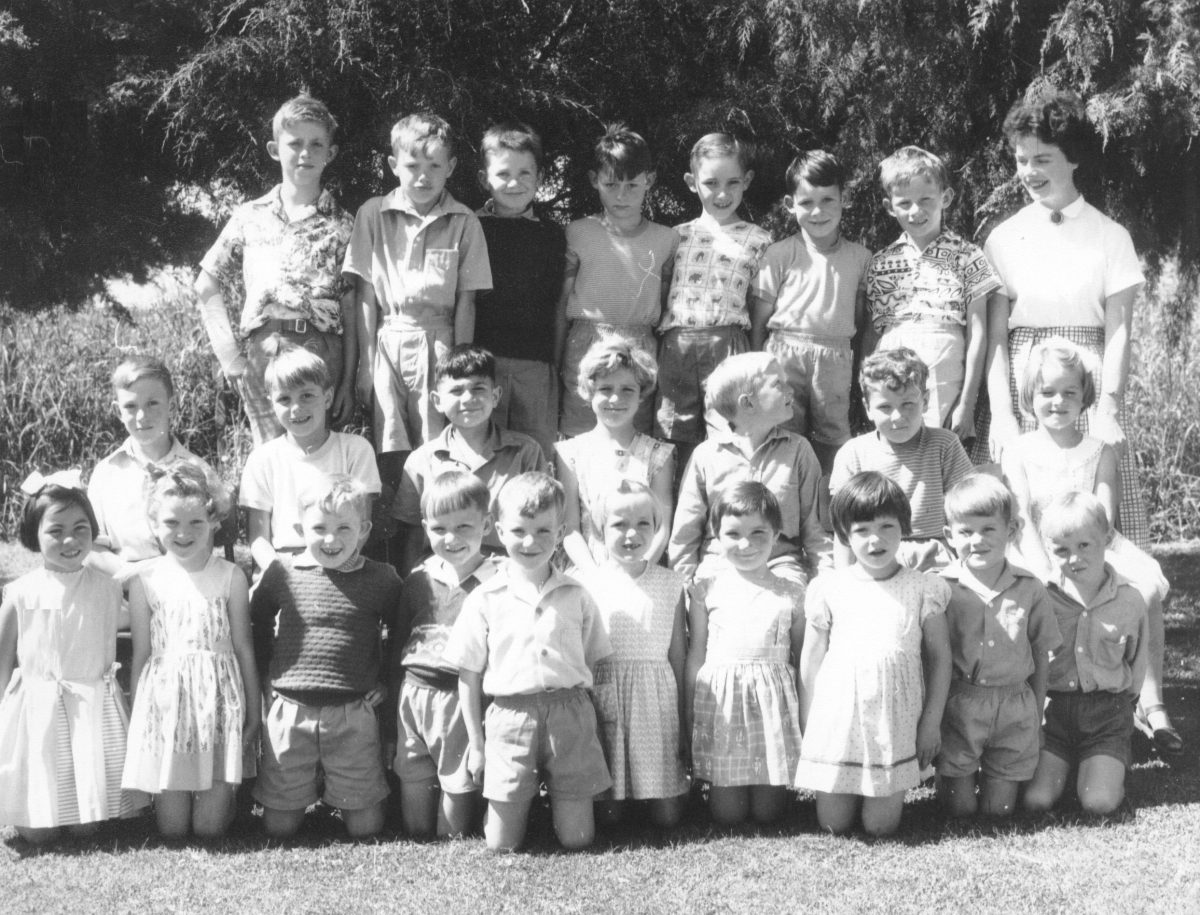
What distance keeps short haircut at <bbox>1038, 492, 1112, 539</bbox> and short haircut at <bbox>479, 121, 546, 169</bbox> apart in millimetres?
2209

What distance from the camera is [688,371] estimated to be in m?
5.23

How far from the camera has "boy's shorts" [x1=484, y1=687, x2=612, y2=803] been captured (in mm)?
4004

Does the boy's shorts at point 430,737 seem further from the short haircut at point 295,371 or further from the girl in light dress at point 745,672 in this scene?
the short haircut at point 295,371

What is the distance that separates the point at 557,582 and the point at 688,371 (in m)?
1.36

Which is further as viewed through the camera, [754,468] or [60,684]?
[754,468]

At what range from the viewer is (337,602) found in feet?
14.0

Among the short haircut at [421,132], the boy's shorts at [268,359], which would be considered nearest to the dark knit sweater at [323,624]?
the boy's shorts at [268,359]

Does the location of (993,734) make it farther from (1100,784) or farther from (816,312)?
(816,312)

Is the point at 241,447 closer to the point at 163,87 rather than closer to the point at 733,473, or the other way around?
the point at 163,87

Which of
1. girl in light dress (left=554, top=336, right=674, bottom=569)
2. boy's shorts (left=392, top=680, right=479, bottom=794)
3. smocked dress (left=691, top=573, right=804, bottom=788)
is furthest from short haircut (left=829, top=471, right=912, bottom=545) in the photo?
boy's shorts (left=392, top=680, right=479, bottom=794)

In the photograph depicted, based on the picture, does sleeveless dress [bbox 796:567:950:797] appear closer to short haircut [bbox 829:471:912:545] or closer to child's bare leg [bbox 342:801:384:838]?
short haircut [bbox 829:471:912:545]

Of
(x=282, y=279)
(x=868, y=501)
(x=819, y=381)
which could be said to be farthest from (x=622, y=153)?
(x=868, y=501)

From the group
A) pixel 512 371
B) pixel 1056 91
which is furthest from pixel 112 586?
pixel 1056 91

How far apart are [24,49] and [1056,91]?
139 inches
